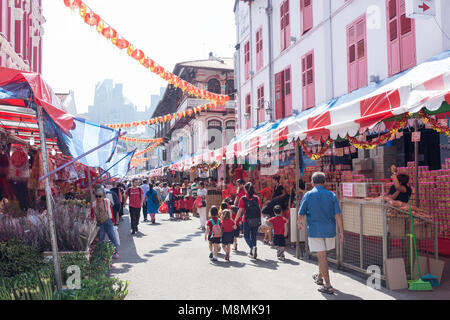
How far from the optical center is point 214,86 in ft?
124

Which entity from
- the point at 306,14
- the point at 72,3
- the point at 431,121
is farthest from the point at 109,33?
the point at 306,14

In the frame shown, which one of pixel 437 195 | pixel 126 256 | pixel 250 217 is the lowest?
pixel 126 256

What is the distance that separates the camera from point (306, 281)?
700cm

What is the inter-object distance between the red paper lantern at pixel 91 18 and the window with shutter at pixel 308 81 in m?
9.13

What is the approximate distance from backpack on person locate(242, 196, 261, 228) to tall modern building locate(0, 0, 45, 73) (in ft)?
37.9

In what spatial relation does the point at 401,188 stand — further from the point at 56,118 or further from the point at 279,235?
the point at 56,118

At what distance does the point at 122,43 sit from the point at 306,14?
8905mm

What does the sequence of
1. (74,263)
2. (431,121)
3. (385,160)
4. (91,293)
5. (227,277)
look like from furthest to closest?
(385,160) < (431,121) < (227,277) < (74,263) < (91,293)

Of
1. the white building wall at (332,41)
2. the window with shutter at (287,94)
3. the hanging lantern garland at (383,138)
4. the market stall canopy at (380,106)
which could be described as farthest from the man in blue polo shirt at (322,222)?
the window with shutter at (287,94)

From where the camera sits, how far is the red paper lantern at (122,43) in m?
10.1

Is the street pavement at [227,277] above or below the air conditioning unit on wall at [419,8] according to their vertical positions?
below

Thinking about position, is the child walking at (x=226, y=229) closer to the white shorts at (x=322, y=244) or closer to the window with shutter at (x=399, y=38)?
the white shorts at (x=322, y=244)

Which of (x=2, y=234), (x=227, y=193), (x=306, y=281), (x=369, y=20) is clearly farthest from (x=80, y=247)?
(x=369, y=20)

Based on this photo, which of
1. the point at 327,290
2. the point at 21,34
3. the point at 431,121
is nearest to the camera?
the point at 327,290
